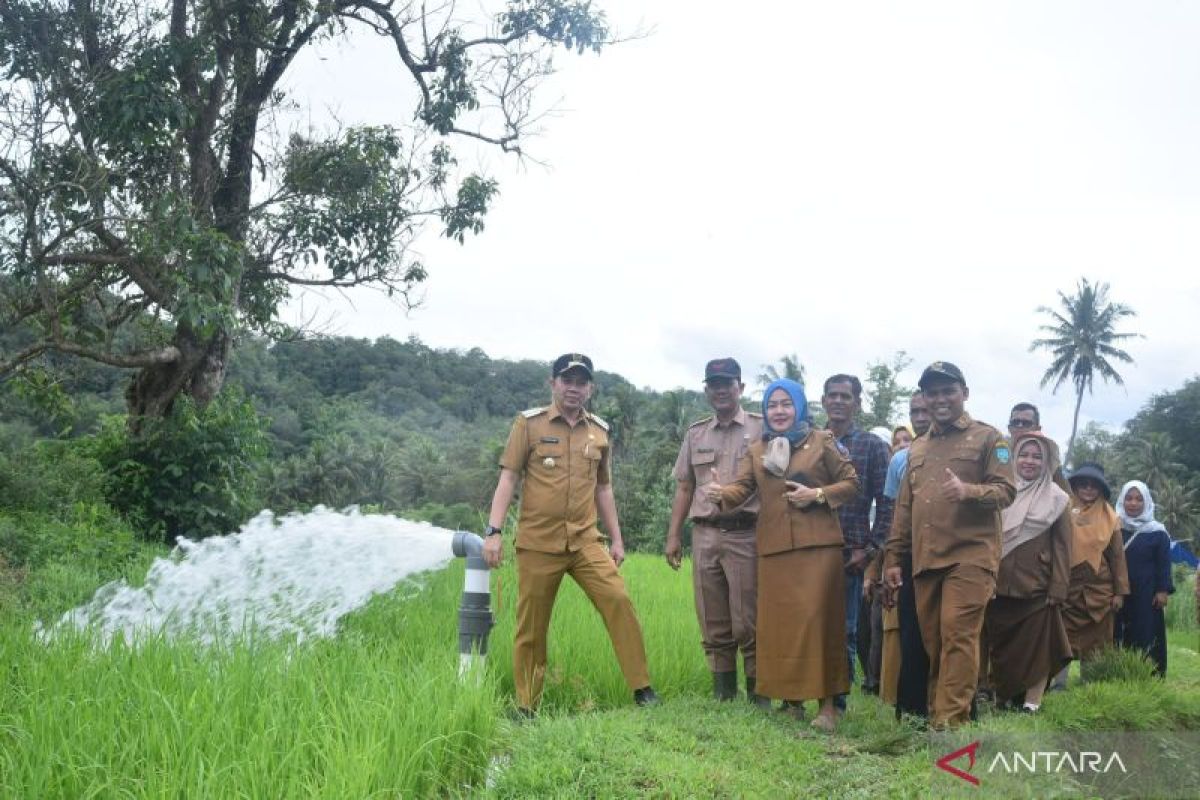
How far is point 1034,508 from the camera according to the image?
584cm

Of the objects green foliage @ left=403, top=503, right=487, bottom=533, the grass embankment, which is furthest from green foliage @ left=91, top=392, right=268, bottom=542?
green foliage @ left=403, top=503, right=487, bottom=533

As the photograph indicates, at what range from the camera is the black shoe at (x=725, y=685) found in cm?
557

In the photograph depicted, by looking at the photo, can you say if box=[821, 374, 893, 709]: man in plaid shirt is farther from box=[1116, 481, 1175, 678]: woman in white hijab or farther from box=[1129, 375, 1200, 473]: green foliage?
box=[1129, 375, 1200, 473]: green foliage

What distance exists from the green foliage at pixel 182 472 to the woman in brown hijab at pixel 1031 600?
8608mm

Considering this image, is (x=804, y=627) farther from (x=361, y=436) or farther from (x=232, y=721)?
(x=361, y=436)

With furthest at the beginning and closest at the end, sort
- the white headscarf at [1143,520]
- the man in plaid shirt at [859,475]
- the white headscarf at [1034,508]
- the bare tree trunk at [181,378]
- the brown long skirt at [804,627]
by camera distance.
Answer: the bare tree trunk at [181,378], the white headscarf at [1143,520], the man in plaid shirt at [859,475], the white headscarf at [1034,508], the brown long skirt at [804,627]

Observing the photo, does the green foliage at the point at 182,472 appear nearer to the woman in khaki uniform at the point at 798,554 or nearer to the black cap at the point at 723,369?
the black cap at the point at 723,369

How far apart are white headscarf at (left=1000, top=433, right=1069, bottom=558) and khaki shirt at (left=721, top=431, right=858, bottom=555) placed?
1299mm

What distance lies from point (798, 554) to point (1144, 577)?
12.3 ft

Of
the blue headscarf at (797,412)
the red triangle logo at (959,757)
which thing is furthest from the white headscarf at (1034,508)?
the red triangle logo at (959,757)

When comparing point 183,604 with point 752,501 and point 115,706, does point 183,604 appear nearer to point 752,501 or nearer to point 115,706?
point 115,706

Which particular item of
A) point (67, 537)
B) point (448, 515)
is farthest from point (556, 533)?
point (448, 515)

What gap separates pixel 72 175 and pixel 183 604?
188 inches

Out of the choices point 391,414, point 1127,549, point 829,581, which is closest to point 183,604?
point 829,581
